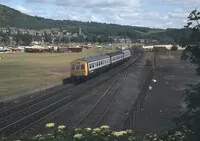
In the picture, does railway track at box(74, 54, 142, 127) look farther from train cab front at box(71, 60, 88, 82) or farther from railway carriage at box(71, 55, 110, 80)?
train cab front at box(71, 60, 88, 82)

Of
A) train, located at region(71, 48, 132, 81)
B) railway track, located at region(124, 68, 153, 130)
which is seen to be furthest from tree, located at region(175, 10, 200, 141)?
train, located at region(71, 48, 132, 81)

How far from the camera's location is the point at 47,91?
43656 mm

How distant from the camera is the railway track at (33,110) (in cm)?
2414

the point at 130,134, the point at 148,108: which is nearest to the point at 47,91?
the point at 148,108

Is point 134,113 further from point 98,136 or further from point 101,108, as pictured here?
point 98,136

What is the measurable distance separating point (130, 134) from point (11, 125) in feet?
56.6

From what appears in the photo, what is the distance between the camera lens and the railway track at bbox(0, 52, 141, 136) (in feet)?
79.2

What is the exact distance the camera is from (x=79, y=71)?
166 ft

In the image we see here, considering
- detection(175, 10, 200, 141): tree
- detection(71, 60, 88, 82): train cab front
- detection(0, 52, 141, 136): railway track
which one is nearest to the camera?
detection(175, 10, 200, 141): tree

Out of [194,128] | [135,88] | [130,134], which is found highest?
[194,128]

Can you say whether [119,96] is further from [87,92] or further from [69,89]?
[69,89]

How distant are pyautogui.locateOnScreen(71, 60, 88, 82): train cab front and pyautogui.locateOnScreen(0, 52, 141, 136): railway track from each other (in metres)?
6.33

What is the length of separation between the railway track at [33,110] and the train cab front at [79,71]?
6329 mm

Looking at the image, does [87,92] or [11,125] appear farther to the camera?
[87,92]
